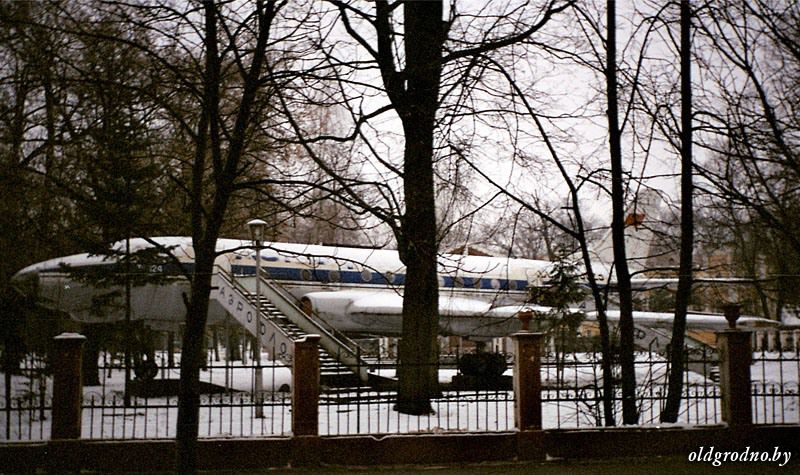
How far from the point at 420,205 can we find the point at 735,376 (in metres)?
5.39

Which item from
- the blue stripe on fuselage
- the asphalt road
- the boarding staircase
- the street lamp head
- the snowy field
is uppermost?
the street lamp head

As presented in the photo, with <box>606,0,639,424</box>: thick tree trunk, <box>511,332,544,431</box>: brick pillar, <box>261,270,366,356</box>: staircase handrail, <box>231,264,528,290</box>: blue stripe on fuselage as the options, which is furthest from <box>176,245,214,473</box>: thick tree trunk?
<box>231,264,528,290</box>: blue stripe on fuselage

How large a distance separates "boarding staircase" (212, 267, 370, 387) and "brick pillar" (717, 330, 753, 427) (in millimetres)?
7429

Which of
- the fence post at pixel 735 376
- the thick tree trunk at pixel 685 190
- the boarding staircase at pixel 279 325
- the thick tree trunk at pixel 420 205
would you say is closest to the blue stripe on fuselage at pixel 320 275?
the boarding staircase at pixel 279 325

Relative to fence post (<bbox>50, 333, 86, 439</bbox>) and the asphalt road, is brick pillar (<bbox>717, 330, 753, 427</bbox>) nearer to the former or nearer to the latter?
the asphalt road

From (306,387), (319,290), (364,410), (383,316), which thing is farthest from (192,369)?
(319,290)

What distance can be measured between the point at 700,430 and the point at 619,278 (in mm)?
2490

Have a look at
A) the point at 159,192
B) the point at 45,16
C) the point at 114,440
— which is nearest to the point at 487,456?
the point at 114,440

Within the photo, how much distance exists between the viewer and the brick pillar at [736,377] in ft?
35.0

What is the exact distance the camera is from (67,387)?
9.31 m

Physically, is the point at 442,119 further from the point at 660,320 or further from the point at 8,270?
the point at 660,320

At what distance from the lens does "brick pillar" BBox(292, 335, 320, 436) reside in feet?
32.0

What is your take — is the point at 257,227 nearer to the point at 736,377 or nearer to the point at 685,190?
the point at 685,190

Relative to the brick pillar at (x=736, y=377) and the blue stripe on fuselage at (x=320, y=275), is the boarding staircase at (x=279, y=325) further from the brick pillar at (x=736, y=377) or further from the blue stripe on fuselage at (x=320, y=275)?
the brick pillar at (x=736, y=377)
